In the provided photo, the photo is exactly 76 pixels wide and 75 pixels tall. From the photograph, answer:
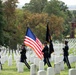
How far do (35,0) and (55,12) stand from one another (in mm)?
16390

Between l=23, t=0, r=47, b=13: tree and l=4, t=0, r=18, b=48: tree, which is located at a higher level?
l=23, t=0, r=47, b=13: tree

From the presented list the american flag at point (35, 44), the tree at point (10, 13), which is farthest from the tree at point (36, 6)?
the american flag at point (35, 44)

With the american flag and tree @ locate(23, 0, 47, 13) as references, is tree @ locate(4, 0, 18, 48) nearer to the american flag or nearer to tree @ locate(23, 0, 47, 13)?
the american flag

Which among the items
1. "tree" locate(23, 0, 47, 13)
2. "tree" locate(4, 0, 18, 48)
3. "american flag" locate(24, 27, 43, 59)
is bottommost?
"american flag" locate(24, 27, 43, 59)

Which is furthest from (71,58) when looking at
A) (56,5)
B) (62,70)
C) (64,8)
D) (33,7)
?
(64,8)

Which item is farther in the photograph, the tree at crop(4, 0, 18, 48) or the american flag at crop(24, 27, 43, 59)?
the tree at crop(4, 0, 18, 48)

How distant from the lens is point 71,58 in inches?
1121

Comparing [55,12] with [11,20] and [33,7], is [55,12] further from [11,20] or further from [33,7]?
[11,20]

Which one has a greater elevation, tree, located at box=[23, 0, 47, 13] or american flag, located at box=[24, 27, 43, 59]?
tree, located at box=[23, 0, 47, 13]

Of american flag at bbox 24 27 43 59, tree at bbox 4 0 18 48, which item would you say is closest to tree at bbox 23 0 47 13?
tree at bbox 4 0 18 48

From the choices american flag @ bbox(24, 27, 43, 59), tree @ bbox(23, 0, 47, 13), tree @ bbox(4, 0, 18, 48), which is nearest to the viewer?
american flag @ bbox(24, 27, 43, 59)

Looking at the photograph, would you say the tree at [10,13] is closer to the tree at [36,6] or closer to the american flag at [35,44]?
the american flag at [35,44]

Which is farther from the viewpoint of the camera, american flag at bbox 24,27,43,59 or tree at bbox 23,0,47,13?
tree at bbox 23,0,47,13

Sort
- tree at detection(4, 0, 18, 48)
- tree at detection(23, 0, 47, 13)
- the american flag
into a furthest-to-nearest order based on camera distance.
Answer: tree at detection(23, 0, 47, 13) → tree at detection(4, 0, 18, 48) → the american flag
